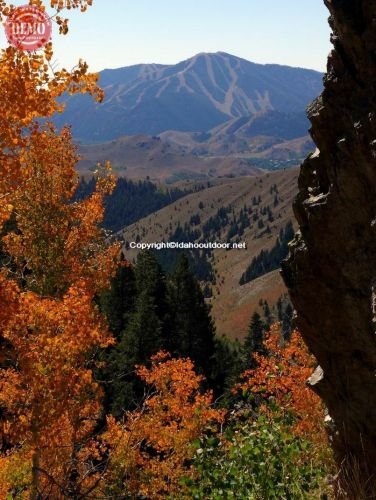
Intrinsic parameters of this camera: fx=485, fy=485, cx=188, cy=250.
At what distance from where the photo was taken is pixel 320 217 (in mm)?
8828

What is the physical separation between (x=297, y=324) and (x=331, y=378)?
1.22 metres

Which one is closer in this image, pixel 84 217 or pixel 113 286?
pixel 84 217

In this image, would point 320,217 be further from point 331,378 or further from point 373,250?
point 331,378

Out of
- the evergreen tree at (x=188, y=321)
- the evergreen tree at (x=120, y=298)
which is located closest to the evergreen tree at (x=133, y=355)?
the evergreen tree at (x=120, y=298)

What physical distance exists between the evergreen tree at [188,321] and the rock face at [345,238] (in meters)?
52.1

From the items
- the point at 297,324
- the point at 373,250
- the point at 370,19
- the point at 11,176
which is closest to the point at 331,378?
the point at 297,324

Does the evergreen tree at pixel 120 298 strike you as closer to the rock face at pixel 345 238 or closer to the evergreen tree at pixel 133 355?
the evergreen tree at pixel 133 355

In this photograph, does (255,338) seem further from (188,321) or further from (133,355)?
(133,355)

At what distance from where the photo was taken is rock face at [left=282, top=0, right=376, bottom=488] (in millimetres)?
8125

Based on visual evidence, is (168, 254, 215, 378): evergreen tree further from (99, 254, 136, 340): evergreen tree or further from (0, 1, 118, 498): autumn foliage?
(0, 1, 118, 498): autumn foliage

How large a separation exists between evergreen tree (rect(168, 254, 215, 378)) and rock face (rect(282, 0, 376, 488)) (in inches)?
2053

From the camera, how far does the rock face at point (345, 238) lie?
8125 mm

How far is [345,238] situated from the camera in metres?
8.59

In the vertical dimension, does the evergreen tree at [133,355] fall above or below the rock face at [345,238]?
below
